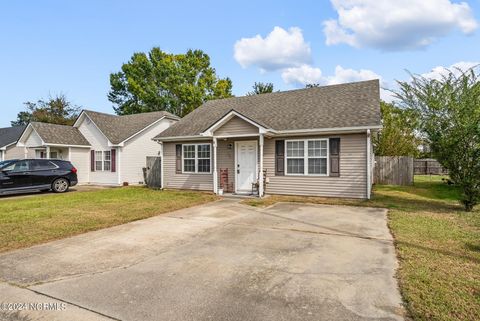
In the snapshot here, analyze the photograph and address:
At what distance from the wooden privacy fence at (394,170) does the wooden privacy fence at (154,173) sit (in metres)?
13.6

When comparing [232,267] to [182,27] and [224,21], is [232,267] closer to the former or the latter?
[224,21]

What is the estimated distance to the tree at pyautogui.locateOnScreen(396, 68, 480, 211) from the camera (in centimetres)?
898

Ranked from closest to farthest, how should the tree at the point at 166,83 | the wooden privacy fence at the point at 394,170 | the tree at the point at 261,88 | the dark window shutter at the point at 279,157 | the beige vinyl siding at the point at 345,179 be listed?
the beige vinyl siding at the point at 345,179
the dark window shutter at the point at 279,157
the wooden privacy fence at the point at 394,170
the tree at the point at 261,88
the tree at the point at 166,83

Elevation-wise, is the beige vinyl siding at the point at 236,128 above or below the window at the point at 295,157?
above

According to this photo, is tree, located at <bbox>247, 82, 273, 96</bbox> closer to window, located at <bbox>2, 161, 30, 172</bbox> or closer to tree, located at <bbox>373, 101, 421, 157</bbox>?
tree, located at <bbox>373, 101, 421, 157</bbox>

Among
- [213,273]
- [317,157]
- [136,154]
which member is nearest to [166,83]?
[136,154]

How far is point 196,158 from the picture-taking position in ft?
48.0

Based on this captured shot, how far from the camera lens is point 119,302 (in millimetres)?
3271

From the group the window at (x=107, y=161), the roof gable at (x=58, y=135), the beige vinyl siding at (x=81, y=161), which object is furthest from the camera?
the beige vinyl siding at (x=81, y=161)

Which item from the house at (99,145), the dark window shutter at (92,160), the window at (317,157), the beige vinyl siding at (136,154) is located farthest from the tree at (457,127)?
the dark window shutter at (92,160)

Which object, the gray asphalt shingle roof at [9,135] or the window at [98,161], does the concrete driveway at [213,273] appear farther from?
the gray asphalt shingle roof at [9,135]

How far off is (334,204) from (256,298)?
773cm

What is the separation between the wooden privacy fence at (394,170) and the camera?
17.5m

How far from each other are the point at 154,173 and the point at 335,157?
10.4m
